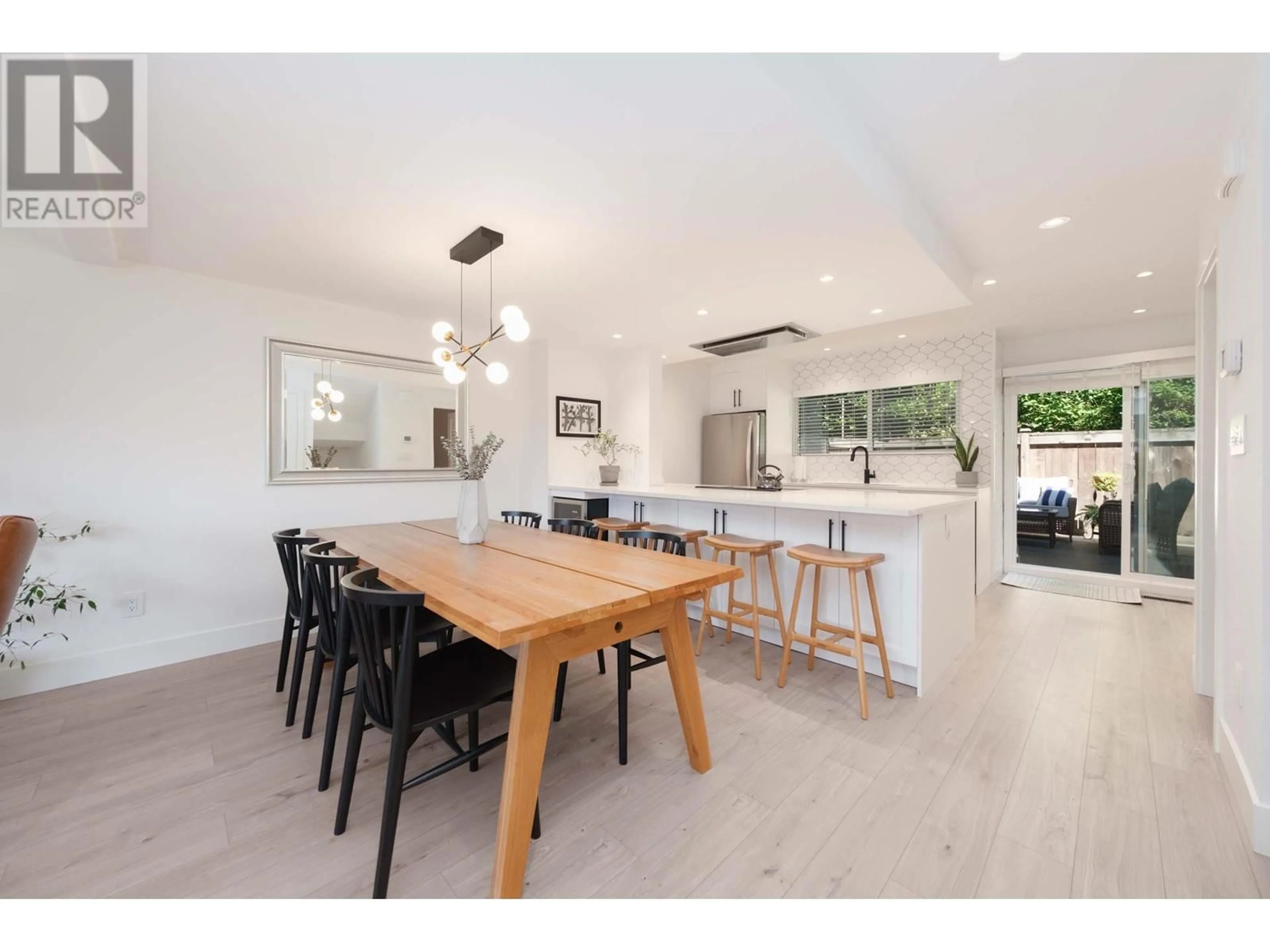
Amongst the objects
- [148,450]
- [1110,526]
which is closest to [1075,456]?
[1110,526]

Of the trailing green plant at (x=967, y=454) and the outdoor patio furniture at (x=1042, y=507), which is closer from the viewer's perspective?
the trailing green plant at (x=967, y=454)

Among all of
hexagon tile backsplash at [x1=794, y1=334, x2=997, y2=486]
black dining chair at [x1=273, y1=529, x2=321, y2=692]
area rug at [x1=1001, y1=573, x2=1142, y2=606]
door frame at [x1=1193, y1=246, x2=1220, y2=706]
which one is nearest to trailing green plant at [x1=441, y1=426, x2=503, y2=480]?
black dining chair at [x1=273, y1=529, x2=321, y2=692]

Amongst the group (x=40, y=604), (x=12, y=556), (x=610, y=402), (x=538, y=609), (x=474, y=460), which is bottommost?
(x=40, y=604)

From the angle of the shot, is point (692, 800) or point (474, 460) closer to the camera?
point (692, 800)

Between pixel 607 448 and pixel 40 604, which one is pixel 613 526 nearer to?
pixel 607 448

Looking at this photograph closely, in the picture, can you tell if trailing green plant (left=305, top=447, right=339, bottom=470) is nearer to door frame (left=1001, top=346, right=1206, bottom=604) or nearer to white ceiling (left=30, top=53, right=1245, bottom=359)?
white ceiling (left=30, top=53, right=1245, bottom=359)

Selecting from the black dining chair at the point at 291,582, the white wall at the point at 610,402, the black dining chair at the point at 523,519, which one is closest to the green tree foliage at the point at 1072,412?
the white wall at the point at 610,402

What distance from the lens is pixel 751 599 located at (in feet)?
10.1

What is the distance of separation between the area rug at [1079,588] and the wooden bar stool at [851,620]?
297cm

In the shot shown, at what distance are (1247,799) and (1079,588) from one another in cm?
359

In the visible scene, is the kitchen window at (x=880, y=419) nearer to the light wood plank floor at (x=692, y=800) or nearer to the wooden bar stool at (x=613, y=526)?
the light wood plank floor at (x=692, y=800)

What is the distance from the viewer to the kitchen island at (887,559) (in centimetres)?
242
